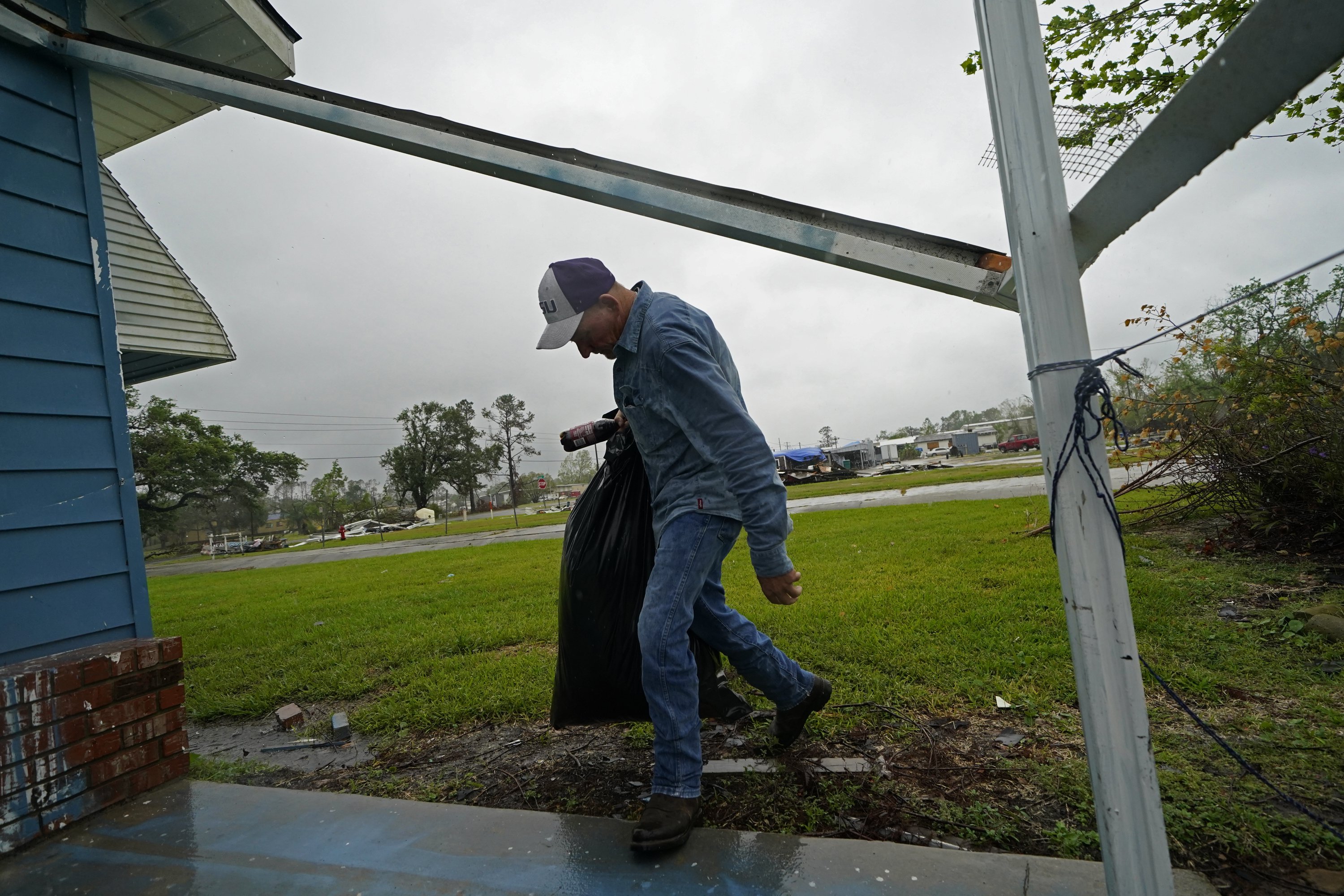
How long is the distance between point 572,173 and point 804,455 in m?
38.9

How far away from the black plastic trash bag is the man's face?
33 centimetres

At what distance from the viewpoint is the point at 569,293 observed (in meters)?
1.92

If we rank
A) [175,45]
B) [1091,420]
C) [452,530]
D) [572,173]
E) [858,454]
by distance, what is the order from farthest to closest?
[858,454] → [452,530] → [175,45] → [572,173] → [1091,420]

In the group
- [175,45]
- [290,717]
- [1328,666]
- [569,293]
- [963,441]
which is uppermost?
[175,45]

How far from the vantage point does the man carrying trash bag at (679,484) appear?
67.5 inches

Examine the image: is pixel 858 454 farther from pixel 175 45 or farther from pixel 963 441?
pixel 175 45

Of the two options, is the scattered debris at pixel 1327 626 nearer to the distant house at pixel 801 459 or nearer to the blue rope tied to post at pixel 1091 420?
the blue rope tied to post at pixel 1091 420

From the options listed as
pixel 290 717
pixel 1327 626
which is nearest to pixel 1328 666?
pixel 1327 626

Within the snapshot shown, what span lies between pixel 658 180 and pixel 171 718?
8.50 ft

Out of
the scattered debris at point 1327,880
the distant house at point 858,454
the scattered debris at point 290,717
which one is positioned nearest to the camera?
the scattered debris at point 1327,880

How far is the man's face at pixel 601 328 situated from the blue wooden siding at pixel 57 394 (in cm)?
206

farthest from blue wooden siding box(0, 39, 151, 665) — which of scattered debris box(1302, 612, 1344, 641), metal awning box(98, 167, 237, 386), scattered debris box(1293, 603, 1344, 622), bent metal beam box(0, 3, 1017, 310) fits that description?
scattered debris box(1293, 603, 1344, 622)

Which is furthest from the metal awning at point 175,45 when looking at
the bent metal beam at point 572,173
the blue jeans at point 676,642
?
the blue jeans at point 676,642

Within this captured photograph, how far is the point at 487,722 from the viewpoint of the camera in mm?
2752
